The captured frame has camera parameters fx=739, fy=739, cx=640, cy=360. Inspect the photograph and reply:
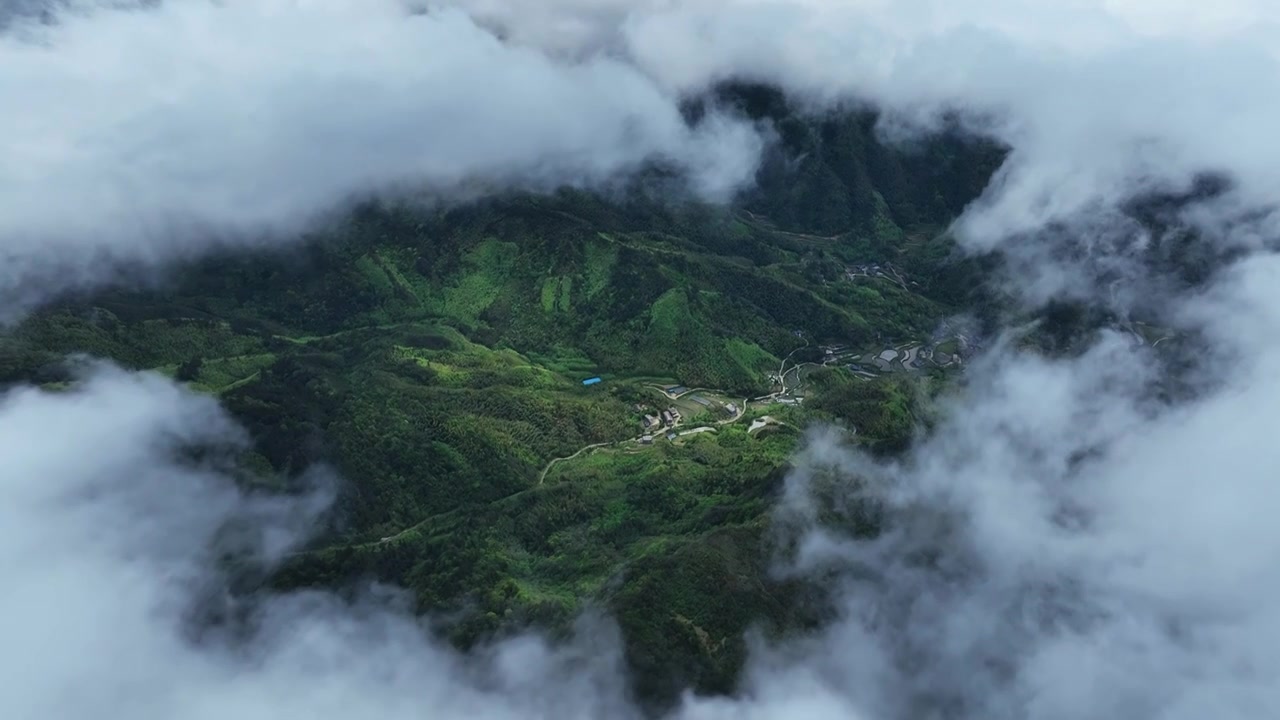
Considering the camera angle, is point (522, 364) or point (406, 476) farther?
point (522, 364)

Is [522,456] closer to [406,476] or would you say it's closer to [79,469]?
[406,476]

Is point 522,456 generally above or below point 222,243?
below

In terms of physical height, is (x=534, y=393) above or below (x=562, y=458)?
above

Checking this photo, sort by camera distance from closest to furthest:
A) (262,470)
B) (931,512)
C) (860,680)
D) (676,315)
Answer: (860,680)
(931,512)
(262,470)
(676,315)

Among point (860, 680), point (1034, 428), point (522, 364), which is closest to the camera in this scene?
point (860, 680)

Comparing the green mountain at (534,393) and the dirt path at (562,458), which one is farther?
the dirt path at (562,458)

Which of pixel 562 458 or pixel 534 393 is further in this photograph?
pixel 534 393

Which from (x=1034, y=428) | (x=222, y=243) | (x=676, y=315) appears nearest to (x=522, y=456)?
(x=676, y=315)

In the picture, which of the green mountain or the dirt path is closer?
the green mountain
